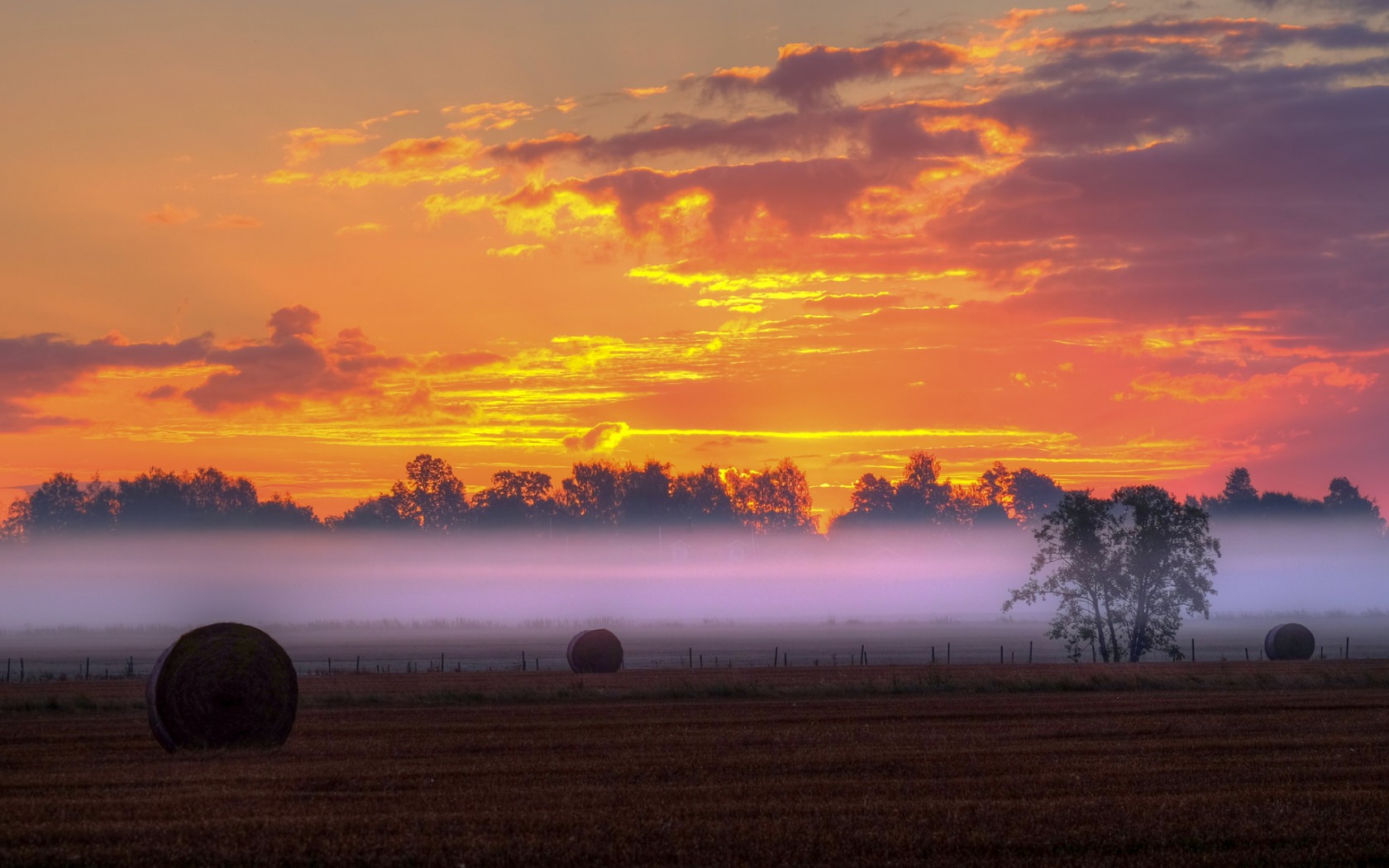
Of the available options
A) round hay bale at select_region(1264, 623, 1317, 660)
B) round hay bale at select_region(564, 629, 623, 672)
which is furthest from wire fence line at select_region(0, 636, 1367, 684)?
round hay bale at select_region(564, 629, 623, 672)

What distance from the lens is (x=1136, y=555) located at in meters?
78.3

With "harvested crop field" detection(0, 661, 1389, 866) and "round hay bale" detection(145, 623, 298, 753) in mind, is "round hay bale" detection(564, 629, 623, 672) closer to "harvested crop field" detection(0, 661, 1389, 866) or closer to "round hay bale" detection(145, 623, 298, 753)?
"harvested crop field" detection(0, 661, 1389, 866)

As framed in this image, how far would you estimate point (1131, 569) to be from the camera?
256ft

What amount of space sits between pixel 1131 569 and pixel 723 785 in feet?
202

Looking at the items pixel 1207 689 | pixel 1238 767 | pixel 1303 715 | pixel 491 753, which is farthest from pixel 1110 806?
pixel 1207 689

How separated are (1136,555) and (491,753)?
5954 cm

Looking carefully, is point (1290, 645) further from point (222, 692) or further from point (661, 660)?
point (222, 692)

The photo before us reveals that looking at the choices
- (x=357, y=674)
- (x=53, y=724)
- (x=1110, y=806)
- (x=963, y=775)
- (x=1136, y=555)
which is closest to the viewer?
(x=1110, y=806)

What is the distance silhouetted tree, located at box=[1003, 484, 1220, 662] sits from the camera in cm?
7675

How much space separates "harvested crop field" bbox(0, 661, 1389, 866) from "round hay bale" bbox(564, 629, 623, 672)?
63.1ft

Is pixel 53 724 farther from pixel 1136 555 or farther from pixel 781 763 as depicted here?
pixel 1136 555

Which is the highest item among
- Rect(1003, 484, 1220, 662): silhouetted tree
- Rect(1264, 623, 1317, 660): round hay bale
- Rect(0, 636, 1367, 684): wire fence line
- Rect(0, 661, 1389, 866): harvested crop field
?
Rect(1003, 484, 1220, 662): silhouetted tree

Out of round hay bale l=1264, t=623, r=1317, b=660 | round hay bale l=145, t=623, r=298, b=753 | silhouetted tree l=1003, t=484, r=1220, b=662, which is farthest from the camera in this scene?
silhouetted tree l=1003, t=484, r=1220, b=662

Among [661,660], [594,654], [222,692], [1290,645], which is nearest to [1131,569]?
[1290,645]
